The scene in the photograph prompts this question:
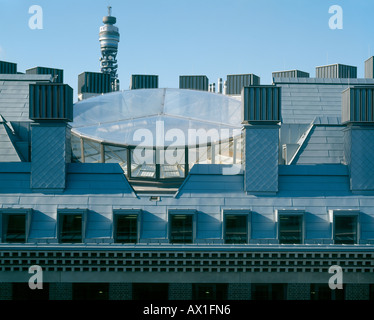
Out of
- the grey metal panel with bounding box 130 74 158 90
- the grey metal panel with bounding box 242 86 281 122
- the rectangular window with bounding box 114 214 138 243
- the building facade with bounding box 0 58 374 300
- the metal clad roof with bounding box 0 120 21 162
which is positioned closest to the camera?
the building facade with bounding box 0 58 374 300

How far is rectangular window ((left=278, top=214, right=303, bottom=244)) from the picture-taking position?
30328 mm

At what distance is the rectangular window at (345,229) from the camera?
3036 cm

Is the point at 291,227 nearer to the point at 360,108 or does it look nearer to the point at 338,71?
the point at 360,108

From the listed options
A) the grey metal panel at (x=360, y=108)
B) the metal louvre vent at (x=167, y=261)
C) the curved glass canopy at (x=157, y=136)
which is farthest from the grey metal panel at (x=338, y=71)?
the metal louvre vent at (x=167, y=261)

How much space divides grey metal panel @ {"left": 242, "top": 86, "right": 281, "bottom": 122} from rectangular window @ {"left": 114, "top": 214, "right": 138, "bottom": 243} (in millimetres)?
8881

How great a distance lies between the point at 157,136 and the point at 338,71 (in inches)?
1422

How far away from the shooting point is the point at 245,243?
29.9 metres

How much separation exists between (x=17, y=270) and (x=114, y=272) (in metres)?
5.30

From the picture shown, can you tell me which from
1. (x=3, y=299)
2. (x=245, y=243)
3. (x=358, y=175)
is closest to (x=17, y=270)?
(x=3, y=299)

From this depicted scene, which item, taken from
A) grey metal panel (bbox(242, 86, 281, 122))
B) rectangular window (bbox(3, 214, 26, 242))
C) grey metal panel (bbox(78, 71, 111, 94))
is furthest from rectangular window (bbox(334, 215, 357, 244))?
grey metal panel (bbox(78, 71, 111, 94))

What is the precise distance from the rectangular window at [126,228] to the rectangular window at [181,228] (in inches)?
81.3

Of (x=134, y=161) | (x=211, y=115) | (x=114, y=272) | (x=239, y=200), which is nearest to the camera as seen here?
(x=114, y=272)

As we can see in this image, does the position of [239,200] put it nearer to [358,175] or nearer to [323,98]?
[358,175]

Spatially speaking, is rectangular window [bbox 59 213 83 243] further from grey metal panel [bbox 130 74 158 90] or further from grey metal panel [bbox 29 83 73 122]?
grey metal panel [bbox 130 74 158 90]
